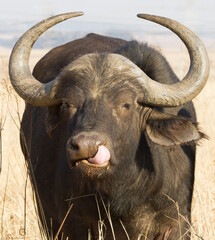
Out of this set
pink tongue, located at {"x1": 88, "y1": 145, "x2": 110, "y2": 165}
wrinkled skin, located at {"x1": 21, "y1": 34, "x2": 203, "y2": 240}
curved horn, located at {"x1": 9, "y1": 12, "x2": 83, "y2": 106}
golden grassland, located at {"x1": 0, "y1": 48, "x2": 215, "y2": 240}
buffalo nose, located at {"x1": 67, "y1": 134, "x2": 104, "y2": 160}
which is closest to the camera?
buffalo nose, located at {"x1": 67, "y1": 134, "x2": 104, "y2": 160}

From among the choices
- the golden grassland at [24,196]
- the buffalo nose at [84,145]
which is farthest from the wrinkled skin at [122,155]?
the golden grassland at [24,196]

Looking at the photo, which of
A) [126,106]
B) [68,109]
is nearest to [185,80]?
[126,106]

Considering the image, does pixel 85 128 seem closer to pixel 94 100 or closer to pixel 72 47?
pixel 94 100

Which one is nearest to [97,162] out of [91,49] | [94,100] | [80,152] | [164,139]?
[80,152]

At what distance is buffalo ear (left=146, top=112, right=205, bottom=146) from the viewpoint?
476 centimetres

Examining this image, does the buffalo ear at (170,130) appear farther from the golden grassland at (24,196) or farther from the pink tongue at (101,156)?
the pink tongue at (101,156)

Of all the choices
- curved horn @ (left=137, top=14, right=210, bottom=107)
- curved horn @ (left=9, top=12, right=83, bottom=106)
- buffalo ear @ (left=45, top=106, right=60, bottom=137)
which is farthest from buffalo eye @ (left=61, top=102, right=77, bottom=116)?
curved horn @ (left=137, top=14, right=210, bottom=107)

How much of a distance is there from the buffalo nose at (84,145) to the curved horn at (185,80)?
885 millimetres

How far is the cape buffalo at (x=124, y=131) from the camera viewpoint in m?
4.59

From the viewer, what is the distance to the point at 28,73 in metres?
5.14

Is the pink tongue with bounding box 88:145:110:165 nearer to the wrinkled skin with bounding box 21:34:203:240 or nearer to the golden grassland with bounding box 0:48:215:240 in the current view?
the wrinkled skin with bounding box 21:34:203:240

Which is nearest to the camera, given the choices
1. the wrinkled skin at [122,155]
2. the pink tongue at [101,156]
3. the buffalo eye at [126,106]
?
the pink tongue at [101,156]

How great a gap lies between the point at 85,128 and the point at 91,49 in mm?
2419

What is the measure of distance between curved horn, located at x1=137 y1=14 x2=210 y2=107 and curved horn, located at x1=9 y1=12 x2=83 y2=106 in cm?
77
